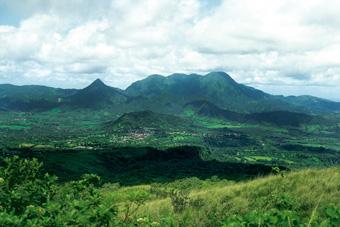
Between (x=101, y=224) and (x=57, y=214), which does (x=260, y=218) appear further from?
(x=57, y=214)

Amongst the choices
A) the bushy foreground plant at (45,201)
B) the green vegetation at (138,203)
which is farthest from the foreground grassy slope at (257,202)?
the bushy foreground plant at (45,201)

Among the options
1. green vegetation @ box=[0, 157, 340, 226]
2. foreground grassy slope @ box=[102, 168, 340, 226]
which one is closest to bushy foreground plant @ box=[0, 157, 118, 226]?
green vegetation @ box=[0, 157, 340, 226]

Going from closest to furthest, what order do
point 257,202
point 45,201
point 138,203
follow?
point 45,201, point 138,203, point 257,202

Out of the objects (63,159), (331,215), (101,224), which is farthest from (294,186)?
(63,159)

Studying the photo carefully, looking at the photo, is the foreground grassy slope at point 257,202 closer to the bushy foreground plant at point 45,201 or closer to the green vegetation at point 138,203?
the green vegetation at point 138,203

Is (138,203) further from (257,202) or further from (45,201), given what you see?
(257,202)

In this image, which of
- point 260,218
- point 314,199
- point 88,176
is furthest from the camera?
point 314,199

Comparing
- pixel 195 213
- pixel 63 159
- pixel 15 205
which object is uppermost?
pixel 15 205

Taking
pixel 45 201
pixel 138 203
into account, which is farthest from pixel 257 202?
pixel 45 201
